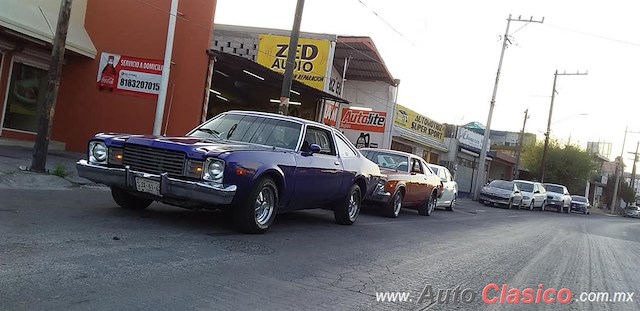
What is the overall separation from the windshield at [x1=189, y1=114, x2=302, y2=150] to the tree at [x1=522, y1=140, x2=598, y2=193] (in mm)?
46289

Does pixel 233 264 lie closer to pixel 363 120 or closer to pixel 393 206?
pixel 393 206

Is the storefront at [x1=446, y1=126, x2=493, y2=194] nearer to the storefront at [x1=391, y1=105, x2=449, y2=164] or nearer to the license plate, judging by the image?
the storefront at [x1=391, y1=105, x2=449, y2=164]

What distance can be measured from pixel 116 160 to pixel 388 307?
4004mm

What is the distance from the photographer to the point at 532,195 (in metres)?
29.2

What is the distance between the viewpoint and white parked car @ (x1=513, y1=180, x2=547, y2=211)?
1139 inches

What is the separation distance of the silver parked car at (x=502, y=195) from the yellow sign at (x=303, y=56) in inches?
447

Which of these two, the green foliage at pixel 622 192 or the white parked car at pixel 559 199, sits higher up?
the green foliage at pixel 622 192

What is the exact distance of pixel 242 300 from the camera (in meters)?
4.41

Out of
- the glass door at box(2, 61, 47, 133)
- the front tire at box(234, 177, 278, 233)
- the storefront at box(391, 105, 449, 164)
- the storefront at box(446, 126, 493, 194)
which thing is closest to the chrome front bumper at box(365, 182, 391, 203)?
the front tire at box(234, 177, 278, 233)

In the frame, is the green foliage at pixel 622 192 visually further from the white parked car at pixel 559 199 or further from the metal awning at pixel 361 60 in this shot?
the metal awning at pixel 361 60

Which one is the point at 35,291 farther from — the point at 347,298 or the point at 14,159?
the point at 14,159

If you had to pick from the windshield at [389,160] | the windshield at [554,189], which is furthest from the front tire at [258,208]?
the windshield at [554,189]

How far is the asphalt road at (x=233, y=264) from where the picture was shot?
4289mm

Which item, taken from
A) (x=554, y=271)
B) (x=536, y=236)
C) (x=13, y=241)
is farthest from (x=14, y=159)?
(x=536, y=236)
